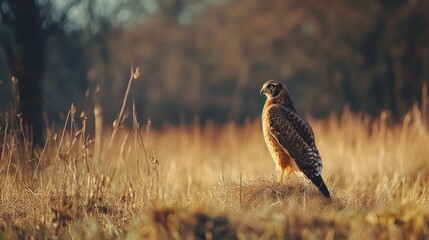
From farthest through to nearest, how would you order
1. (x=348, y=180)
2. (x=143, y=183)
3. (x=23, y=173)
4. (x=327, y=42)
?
(x=327, y=42), (x=348, y=180), (x=23, y=173), (x=143, y=183)

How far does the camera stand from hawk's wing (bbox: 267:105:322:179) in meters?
6.64

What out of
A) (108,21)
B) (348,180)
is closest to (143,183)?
(348,180)

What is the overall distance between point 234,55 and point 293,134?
22894 mm

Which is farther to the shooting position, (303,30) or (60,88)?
(303,30)

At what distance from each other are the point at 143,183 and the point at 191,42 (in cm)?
2652

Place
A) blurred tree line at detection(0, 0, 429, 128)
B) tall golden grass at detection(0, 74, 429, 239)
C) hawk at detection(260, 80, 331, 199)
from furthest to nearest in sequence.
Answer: blurred tree line at detection(0, 0, 429, 128) < hawk at detection(260, 80, 331, 199) < tall golden grass at detection(0, 74, 429, 239)

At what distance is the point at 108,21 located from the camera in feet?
66.5

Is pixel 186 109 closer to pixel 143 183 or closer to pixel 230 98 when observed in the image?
pixel 230 98

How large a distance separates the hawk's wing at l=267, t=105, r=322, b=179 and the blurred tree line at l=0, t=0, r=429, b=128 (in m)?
3.52

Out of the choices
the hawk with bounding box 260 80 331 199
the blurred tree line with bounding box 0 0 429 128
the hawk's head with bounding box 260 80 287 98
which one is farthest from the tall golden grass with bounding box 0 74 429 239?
the blurred tree line with bounding box 0 0 429 128

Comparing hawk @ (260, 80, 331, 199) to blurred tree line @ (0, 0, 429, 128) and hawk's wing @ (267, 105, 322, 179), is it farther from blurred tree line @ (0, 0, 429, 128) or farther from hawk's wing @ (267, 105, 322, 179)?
blurred tree line @ (0, 0, 429, 128)

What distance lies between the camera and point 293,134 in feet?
22.3

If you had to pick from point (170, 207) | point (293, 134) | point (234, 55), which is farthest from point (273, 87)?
point (234, 55)

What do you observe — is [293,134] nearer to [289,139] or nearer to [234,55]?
[289,139]
